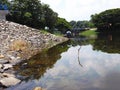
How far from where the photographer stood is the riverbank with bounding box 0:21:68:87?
63.8 ft

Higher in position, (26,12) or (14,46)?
(26,12)

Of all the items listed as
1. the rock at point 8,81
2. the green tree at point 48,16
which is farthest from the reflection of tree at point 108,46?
the green tree at point 48,16

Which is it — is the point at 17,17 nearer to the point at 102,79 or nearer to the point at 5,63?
the point at 5,63

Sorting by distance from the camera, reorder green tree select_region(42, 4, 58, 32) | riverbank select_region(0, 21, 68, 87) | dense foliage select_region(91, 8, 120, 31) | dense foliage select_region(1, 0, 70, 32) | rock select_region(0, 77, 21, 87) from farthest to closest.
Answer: dense foliage select_region(91, 8, 120, 31) < green tree select_region(42, 4, 58, 32) < dense foliage select_region(1, 0, 70, 32) < riverbank select_region(0, 21, 68, 87) < rock select_region(0, 77, 21, 87)

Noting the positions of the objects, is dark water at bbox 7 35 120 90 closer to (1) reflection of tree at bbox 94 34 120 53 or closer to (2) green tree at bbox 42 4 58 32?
(1) reflection of tree at bbox 94 34 120 53

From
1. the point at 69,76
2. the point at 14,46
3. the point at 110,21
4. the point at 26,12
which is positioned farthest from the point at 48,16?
the point at 69,76

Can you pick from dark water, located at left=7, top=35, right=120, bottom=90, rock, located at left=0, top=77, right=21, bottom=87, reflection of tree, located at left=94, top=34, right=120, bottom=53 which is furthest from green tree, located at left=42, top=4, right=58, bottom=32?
rock, located at left=0, top=77, right=21, bottom=87

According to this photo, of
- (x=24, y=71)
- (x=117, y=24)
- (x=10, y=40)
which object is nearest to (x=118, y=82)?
(x=24, y=71)

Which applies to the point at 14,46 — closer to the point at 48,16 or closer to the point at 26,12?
the point at 26,12

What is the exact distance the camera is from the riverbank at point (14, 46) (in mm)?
19434

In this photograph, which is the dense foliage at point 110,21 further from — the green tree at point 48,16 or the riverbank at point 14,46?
the riverbank at point 14,46

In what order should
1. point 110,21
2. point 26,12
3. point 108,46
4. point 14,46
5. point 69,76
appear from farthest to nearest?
point 110,21
point 26,12
point 108,46
point 14,46
point 69,76

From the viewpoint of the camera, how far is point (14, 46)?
32.2 m

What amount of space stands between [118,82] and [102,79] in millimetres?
1295
